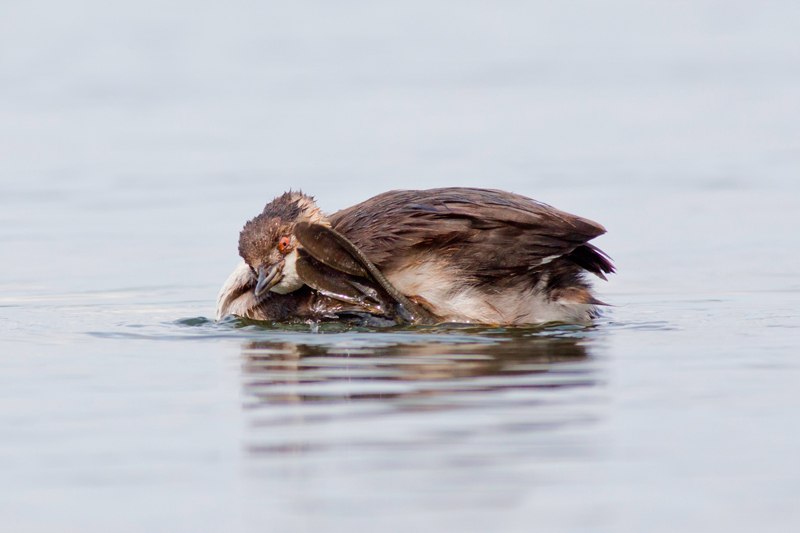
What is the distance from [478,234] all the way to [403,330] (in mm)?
764

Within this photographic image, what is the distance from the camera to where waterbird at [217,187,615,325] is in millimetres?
10586

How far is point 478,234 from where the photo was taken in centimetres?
1061

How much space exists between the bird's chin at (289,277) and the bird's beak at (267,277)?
33 millimetres

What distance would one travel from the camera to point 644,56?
26016mm


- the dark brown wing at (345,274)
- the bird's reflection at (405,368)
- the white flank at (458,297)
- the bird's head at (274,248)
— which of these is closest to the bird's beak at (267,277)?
the bird's head at (274,248)

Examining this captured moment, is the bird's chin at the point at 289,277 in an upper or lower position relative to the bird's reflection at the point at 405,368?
upper

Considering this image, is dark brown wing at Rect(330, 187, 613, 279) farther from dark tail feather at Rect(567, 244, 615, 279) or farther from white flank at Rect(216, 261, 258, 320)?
white flank at Rect(216, 261, 258, 320)

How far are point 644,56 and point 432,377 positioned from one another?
697 inches

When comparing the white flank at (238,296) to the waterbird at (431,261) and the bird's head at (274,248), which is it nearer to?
the waterbird at (431,261)

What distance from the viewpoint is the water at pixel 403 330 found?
23.2 feet

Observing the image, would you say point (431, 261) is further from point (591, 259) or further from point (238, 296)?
point (238, 296)

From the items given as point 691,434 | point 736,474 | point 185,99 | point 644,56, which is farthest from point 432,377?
point 644,56

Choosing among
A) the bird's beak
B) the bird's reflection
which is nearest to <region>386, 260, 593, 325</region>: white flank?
the bird's reflection

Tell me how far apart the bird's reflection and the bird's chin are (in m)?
0.75
